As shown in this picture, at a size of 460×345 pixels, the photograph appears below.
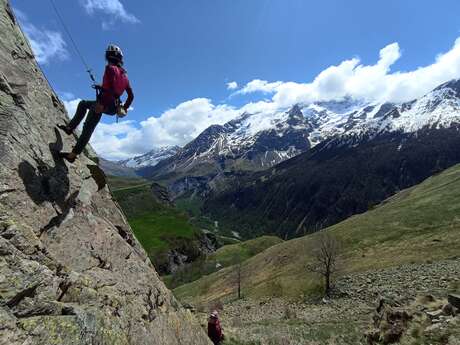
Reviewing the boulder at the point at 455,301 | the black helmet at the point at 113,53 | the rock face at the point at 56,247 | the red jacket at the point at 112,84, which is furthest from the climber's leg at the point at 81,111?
the boulder at the point at 455,301

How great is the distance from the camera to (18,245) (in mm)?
8859

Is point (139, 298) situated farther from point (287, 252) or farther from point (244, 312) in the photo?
point (287, 252)

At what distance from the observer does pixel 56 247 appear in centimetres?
1125

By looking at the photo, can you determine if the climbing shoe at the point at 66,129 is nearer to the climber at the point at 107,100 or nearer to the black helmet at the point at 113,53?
the climber at the point at 107,100

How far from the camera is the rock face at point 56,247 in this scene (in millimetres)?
7766

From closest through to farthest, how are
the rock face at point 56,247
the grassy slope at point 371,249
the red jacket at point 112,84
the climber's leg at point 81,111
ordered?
1. the rock face at point 56,247
2. the red jacket at point 112,84
3. the climber's leg at point 81,111
4. the grassy slope at point 371,249

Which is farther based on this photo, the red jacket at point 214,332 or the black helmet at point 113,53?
the red jacket at point 214,332

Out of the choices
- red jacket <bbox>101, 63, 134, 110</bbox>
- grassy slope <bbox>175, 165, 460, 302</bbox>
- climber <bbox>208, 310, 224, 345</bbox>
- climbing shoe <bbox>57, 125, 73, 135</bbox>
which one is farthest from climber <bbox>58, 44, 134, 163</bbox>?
grassy slope <bbox>175, 165, 460, 302</bbox>

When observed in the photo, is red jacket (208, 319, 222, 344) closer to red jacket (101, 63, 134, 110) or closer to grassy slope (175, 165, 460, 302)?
red jacket (101, 63, 134, 110)

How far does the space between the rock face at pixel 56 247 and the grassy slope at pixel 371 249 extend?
6084 cm

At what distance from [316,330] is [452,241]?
49.6 metres

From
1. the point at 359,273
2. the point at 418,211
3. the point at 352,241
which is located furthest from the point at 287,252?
the point at 359,273

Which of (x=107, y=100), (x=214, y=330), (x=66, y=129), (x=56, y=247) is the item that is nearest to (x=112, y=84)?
(x=107, y=100)

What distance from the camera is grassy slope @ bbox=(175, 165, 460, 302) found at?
7156 cm
